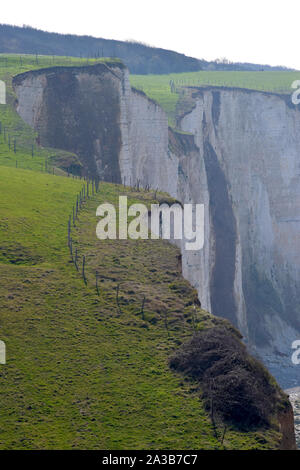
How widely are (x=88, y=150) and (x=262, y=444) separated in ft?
131

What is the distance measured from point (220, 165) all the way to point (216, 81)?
25.9 m

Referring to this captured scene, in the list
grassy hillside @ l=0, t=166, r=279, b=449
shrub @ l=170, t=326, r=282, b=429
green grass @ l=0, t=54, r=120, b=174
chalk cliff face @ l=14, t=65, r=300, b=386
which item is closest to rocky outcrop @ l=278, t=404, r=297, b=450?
shrub @ l=170, t=326, r=282, b=429

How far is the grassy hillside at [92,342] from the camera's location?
22531 millimetres

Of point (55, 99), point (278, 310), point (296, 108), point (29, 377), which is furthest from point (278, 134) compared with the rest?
point (29, 377)

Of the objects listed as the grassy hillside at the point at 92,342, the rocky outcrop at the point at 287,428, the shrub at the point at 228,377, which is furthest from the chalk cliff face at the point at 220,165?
the rocky outcrop at the point at 287,428

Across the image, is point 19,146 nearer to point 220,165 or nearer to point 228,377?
point 228,377

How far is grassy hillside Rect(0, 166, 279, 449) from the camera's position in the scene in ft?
73.9

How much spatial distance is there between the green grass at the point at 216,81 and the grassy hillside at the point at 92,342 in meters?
51.0

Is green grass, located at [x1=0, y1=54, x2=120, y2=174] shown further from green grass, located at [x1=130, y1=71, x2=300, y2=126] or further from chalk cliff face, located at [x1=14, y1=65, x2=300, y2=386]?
green grass, located at [x1=130, y1=71, x2=300, y2=126]

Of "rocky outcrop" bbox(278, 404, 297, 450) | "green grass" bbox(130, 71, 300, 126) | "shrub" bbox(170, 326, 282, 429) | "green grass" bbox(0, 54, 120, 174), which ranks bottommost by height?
"rocky outcrop" bbox(278, 404, 297, 450)

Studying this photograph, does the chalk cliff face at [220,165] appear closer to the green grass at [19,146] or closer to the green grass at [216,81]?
the green grass at [19,146]

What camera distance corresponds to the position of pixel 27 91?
191 ft

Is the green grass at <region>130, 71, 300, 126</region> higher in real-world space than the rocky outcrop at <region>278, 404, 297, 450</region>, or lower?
higher

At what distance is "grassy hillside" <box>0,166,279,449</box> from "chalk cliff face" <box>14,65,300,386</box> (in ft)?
64.8
